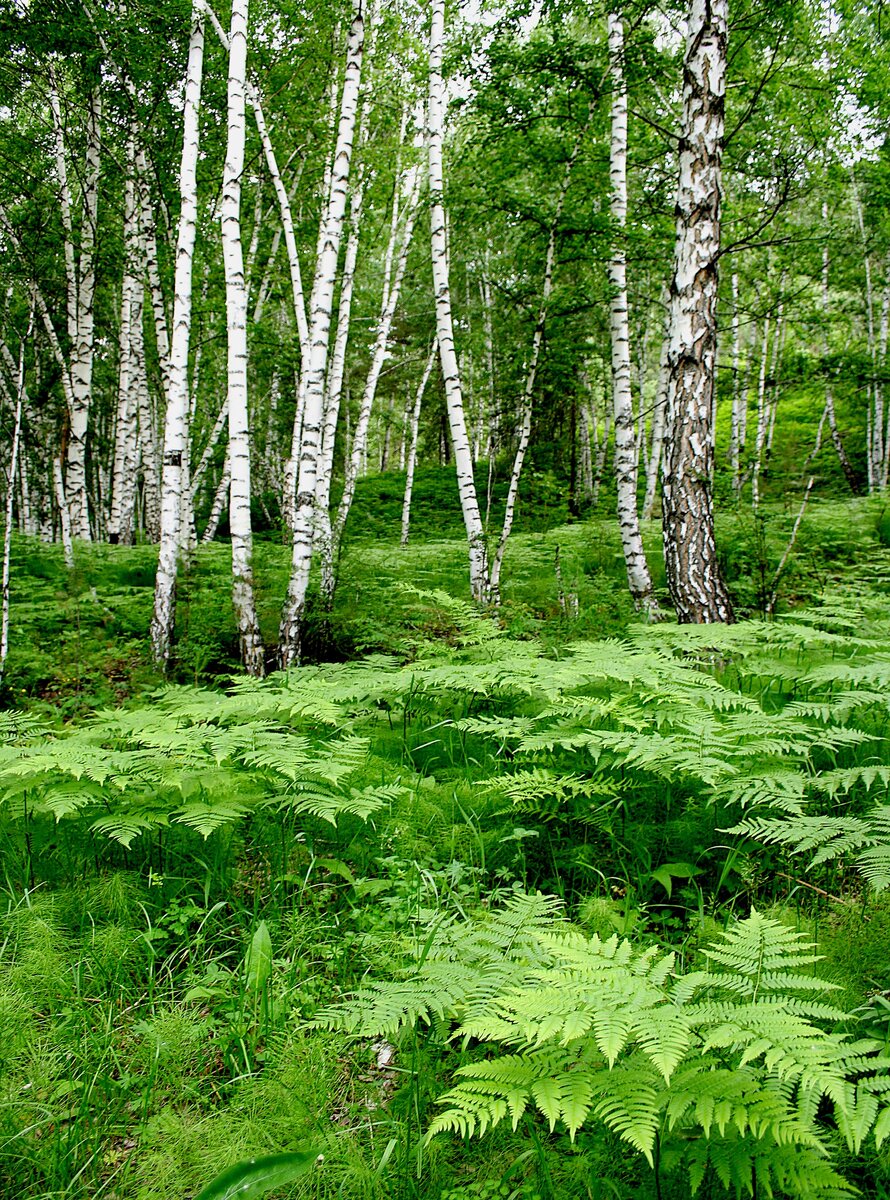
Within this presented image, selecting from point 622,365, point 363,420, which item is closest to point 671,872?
point 622,365

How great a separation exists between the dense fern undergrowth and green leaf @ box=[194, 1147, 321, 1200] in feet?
0.64

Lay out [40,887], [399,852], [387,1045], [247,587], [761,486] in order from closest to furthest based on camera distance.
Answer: [387,1045] → [40,887] → [399,852] → [247,587] → [761,486]

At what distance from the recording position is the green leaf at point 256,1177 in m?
1.48

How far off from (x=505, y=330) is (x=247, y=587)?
15651 mm

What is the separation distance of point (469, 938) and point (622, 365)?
7.59 meters

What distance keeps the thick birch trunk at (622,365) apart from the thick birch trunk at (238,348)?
14.1 feet

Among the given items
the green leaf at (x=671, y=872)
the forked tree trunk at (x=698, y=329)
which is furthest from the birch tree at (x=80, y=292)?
the green leaf at (x=671, y=872)

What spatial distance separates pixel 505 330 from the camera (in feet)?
64.8

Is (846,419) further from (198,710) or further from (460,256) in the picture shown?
(198,710)

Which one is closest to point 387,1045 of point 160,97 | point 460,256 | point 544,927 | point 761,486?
point 544,927

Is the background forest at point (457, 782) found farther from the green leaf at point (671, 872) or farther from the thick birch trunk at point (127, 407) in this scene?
the thick birch trunk at point (127, 407)

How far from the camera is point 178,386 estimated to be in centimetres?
776

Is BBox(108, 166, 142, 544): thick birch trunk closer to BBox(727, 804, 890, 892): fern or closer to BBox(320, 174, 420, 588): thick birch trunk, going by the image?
BBox(320, 174, 420, 588): thick birch trunk

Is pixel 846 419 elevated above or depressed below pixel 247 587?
above
